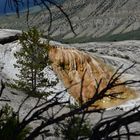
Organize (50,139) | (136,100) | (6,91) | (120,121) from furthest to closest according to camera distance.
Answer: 1. (136,100)
2. (6,91)
3. (50,139)
4. (120,121)

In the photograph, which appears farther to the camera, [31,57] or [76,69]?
[76,69]

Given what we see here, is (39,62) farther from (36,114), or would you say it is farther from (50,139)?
(36,114)

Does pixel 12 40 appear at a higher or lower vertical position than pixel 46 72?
higher

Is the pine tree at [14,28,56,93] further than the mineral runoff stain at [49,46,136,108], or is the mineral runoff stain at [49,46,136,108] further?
the mineral runoff stain at [49,46,136,108]

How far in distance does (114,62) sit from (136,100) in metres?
9.13

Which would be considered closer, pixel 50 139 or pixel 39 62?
pixel 50 139

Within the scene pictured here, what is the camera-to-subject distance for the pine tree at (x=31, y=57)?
100 ft

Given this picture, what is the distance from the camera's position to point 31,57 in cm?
3025

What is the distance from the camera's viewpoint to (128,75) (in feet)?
109

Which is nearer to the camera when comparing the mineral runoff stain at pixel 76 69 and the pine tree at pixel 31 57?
the pine tree at pixel 31 57

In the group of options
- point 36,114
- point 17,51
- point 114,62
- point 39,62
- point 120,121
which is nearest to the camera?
point 120,121

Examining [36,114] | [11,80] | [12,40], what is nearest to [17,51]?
[12,40]

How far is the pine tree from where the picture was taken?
100 ft

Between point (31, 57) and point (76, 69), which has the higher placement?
point (31, 57)
